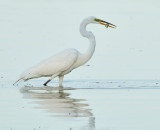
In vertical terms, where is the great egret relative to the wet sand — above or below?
above

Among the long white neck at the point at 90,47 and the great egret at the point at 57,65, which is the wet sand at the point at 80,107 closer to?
the great egret at the point at 57,65

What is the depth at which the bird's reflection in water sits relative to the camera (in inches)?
397

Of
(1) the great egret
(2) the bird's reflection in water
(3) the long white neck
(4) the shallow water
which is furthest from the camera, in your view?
(3) the long white neck

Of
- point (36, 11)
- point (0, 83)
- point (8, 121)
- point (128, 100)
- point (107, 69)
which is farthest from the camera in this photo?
point (36, 11)

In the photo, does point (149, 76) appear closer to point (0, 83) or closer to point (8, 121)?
point (0, 83)

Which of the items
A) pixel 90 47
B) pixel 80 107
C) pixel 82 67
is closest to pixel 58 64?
pixel 90 47

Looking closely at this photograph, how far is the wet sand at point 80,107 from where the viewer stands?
29.7 feet

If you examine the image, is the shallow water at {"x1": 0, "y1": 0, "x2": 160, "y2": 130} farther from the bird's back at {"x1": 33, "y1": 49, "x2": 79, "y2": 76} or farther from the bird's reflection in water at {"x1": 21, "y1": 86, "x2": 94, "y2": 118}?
the bird's back at {"x1": 33, "y1": 49, "x2": 79, "y2": 76}

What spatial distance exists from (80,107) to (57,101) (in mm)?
1079

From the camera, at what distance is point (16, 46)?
23.0 meters

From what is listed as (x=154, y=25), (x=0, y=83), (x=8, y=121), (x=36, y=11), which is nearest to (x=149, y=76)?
(x=0, y=83)

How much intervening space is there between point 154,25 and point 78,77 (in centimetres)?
1147

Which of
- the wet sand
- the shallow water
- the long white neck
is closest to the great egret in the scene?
the long white neck

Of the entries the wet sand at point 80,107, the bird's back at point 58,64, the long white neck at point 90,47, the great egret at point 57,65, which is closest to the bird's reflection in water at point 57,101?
the wet sand at point 80,107
